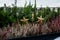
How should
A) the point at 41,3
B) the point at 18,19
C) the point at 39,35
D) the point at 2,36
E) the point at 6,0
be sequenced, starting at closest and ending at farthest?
the point at 2,36 < the point at 39,35 < the point at 18,19 < the point at 6,0 < the point at 41,3

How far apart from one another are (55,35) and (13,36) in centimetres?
110

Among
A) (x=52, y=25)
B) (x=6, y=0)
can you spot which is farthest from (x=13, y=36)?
(x=6, y=0)

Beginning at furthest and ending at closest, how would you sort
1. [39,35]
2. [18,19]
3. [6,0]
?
[6,0]
[18,19]
[39,35]

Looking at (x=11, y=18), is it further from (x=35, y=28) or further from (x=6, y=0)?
(x=6, y=0)

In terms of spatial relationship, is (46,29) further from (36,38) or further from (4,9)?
(4,9)

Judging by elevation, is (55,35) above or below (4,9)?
below

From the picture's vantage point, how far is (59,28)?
6938 millimetres

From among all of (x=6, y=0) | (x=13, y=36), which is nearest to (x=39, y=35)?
(x=13, y=36)

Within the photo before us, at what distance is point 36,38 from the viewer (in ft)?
20.1

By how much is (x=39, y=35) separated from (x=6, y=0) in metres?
2.02

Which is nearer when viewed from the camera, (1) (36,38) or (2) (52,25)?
(1) (36,38)

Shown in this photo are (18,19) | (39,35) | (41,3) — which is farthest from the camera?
Result: (41,3)

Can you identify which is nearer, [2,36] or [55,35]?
[2,36]

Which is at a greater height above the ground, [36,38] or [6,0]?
[6,0]
